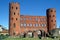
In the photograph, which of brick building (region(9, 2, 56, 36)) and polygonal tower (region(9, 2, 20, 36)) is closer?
polygonal tower (region(9, 2, 20, 36))

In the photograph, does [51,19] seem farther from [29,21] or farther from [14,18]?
[14,18]

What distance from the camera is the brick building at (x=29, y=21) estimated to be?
54.7 m

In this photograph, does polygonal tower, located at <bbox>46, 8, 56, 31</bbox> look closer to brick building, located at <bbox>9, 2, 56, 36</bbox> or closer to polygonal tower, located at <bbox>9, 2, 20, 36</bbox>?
brick building, located at <bbox>9, 2, 56, 36</bbox>

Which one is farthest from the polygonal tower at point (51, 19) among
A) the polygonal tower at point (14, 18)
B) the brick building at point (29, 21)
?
the polygonal tower at point (14, 18)

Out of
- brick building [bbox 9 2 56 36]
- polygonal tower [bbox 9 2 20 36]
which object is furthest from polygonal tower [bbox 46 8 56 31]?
polygonal tower [bbox 9 2 20 36]

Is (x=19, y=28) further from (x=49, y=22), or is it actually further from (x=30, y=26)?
(x=49, y=22)

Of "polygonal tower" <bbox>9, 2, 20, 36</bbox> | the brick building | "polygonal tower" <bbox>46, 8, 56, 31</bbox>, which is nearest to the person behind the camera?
"polygonal tower" <bbox>9, 2, 20, 36</bbox>

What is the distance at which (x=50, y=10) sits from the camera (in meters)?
60.1

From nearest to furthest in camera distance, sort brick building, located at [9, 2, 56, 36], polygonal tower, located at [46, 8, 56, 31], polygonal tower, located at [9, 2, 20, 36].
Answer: polygonal tower, located at [9, 2, 20, 36], brick building, located at [9, 2, 56, 36], polygonal tower, located at [46, 8, 56, 31]

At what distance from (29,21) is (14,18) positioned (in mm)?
7265

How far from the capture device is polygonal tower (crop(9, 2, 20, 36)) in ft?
177

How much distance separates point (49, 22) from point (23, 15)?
903cm

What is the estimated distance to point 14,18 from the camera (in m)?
54.7

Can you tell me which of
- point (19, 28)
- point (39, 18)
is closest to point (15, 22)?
point (19, 28)
